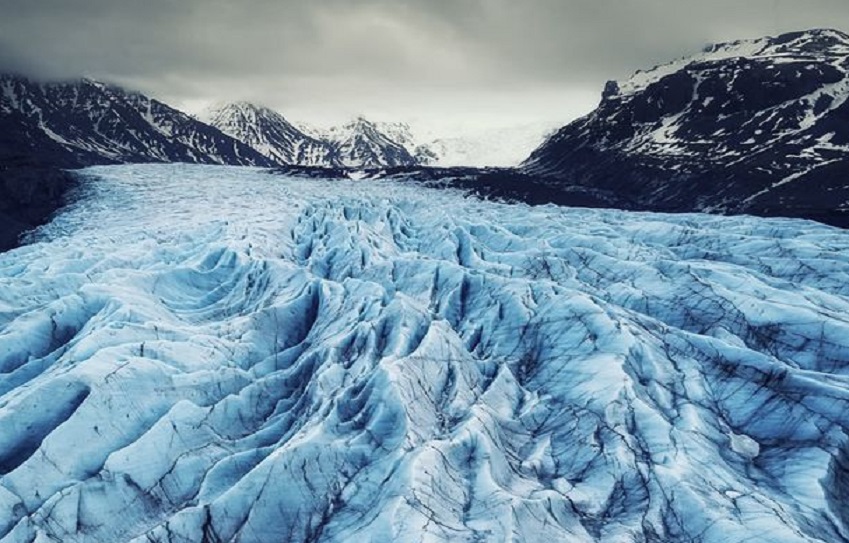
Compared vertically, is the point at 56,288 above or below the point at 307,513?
above

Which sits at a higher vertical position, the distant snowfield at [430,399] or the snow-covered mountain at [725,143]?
the snow-covered mountain at [725,143]

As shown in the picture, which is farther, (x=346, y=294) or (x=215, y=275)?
(x=215, y=275)

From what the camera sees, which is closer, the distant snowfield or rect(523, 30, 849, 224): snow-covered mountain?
the distant snowfield

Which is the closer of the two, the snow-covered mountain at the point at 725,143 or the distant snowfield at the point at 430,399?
the distant snowfield at the point at 430,399

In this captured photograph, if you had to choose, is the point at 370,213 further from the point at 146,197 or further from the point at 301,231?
the point at 146,197

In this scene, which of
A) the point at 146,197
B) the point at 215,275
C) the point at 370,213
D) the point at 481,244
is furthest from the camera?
the point at 146,197

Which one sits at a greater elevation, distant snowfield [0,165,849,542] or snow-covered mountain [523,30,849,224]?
snow-covered mountain [523,30,849,224]

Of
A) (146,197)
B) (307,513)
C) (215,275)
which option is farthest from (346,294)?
(146,197)
